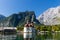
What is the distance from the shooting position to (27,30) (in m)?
107

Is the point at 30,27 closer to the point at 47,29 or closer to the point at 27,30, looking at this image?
the point at 27,30

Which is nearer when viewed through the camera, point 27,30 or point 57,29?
point 27,30

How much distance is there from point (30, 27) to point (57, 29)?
28310 mm

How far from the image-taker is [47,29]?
13325 centimetres

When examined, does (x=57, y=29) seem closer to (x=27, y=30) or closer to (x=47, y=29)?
(x=47, y=29)

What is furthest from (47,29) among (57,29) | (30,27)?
(30,27)

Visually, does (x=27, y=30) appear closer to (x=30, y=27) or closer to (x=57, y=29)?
(x=30, y=27)

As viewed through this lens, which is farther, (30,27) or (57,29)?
(57,29)

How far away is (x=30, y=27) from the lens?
363 ft

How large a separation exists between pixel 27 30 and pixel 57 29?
32.4 metres

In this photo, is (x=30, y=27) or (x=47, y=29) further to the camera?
(x=47, y=29)

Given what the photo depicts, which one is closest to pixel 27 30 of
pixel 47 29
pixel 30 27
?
pixel 30 27

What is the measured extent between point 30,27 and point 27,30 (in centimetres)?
446
